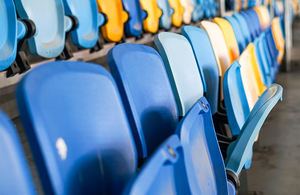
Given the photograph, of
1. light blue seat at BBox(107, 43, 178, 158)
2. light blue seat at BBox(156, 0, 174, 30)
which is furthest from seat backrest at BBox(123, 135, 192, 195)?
light blue seat at BBox(156, 0, 174, 30)

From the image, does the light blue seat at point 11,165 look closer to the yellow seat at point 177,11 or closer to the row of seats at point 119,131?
the row of seats at point 119,131

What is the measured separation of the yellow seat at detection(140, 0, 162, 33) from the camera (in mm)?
1588

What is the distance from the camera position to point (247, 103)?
0.90m

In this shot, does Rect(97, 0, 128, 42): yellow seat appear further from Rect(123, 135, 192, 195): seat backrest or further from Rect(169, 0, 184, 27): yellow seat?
Rect(123, 135, 192, 195): seat backrest

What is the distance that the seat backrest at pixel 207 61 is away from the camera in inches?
37.1

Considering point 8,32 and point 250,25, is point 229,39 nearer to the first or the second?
point 250,25

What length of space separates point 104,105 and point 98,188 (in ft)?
0.35

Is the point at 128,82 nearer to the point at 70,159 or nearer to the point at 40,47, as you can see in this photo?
the point at 70,159

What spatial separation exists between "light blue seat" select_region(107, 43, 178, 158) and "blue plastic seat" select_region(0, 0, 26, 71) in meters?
0.31

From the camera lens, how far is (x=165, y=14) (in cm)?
179

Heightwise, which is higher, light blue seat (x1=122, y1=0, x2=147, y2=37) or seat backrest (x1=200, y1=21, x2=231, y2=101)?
light blue seat (x1=122, y1=0, x2=147, y2=37)

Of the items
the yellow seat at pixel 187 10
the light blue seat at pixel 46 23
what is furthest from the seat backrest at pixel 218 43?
the yellow seat at pixel 187 10

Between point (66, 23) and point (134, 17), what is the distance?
0.54 m

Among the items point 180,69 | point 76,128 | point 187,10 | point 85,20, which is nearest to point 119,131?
point 76,128
